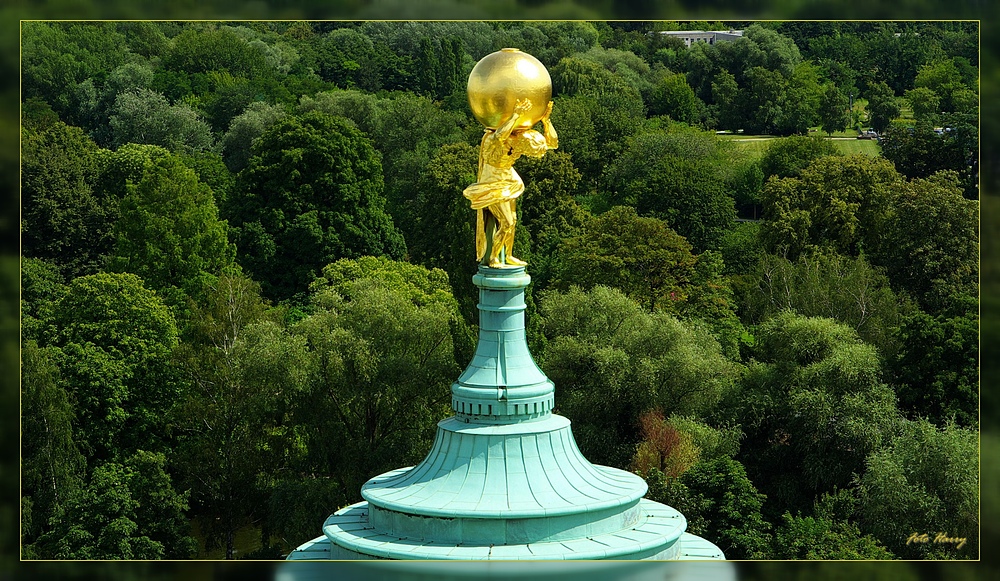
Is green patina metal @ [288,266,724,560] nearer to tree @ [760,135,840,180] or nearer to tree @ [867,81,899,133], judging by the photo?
tree @ [760,135,840,180]

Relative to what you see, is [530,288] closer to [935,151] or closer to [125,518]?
[935,151]

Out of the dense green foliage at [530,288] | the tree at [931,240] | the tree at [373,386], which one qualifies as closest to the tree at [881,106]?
the dense green foliage at [530,288]

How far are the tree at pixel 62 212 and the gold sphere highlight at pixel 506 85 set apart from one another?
48302 millimetres

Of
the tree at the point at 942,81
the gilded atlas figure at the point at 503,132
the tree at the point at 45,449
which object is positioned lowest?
the tree at the point at 45,449

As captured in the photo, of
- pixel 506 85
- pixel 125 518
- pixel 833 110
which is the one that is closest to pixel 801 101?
pixel 833 110

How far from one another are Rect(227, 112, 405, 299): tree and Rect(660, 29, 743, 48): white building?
28023 millimetres

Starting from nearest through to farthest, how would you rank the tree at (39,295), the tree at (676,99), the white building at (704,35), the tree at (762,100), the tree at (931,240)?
the tree at (39,295)
the tree at (931,240)
the tree at (762,100)
the tree at (676,99)
the white building at (704,35)

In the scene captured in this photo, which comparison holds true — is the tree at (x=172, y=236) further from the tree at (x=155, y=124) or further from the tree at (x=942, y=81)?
the tree at (x=942, y=81)

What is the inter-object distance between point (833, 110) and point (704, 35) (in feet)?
61.6

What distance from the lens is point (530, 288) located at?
207 ft

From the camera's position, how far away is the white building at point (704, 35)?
96.1m

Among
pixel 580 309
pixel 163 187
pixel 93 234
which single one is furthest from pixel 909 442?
pixel 93 234

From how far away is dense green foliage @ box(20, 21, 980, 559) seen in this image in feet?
157

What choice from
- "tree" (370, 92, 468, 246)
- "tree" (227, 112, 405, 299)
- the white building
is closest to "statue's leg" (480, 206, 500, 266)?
"tree" (227, 112, 405, 299)
